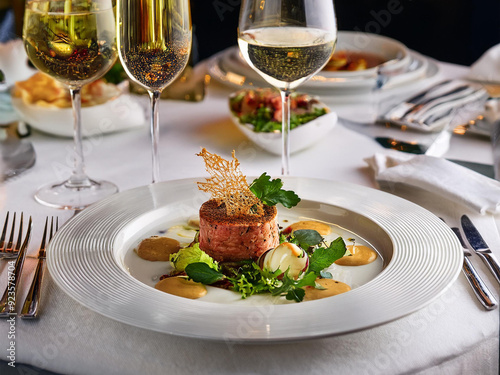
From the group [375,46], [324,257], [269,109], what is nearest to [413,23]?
[375,46]

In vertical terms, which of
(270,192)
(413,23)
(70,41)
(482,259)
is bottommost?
(413,23)

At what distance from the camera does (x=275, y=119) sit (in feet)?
5.50

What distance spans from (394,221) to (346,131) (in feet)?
2.39

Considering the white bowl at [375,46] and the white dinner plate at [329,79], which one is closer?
the white dinner plate at [329,79]

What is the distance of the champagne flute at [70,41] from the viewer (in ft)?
4.29

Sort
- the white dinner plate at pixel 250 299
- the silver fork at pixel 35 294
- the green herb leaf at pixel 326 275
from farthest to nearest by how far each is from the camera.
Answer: the green herb leaf at pixel 326 275, the silver fork at pixel 35 294, the white dinner plate at pixel 250 299

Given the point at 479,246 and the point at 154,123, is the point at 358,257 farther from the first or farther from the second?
the point at 154,123

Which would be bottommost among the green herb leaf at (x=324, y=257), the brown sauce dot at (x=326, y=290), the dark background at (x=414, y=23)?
the dark background at (x=414, y=23)

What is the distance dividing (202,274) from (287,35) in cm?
58

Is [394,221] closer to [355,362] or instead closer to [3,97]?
[355,362]

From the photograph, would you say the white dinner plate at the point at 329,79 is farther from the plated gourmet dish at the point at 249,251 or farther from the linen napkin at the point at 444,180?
the plated gourmet dish at the point at 249,251

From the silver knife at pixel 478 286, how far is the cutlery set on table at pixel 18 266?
708 millimetres

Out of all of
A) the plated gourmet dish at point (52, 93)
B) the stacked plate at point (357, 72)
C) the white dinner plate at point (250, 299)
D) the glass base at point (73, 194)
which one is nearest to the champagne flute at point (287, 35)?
the white dinner plate at point (250, 299)

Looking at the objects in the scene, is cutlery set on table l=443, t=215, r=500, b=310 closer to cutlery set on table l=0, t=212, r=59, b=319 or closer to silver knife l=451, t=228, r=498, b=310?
silver knife l=451, t=228, r=498, b=310
